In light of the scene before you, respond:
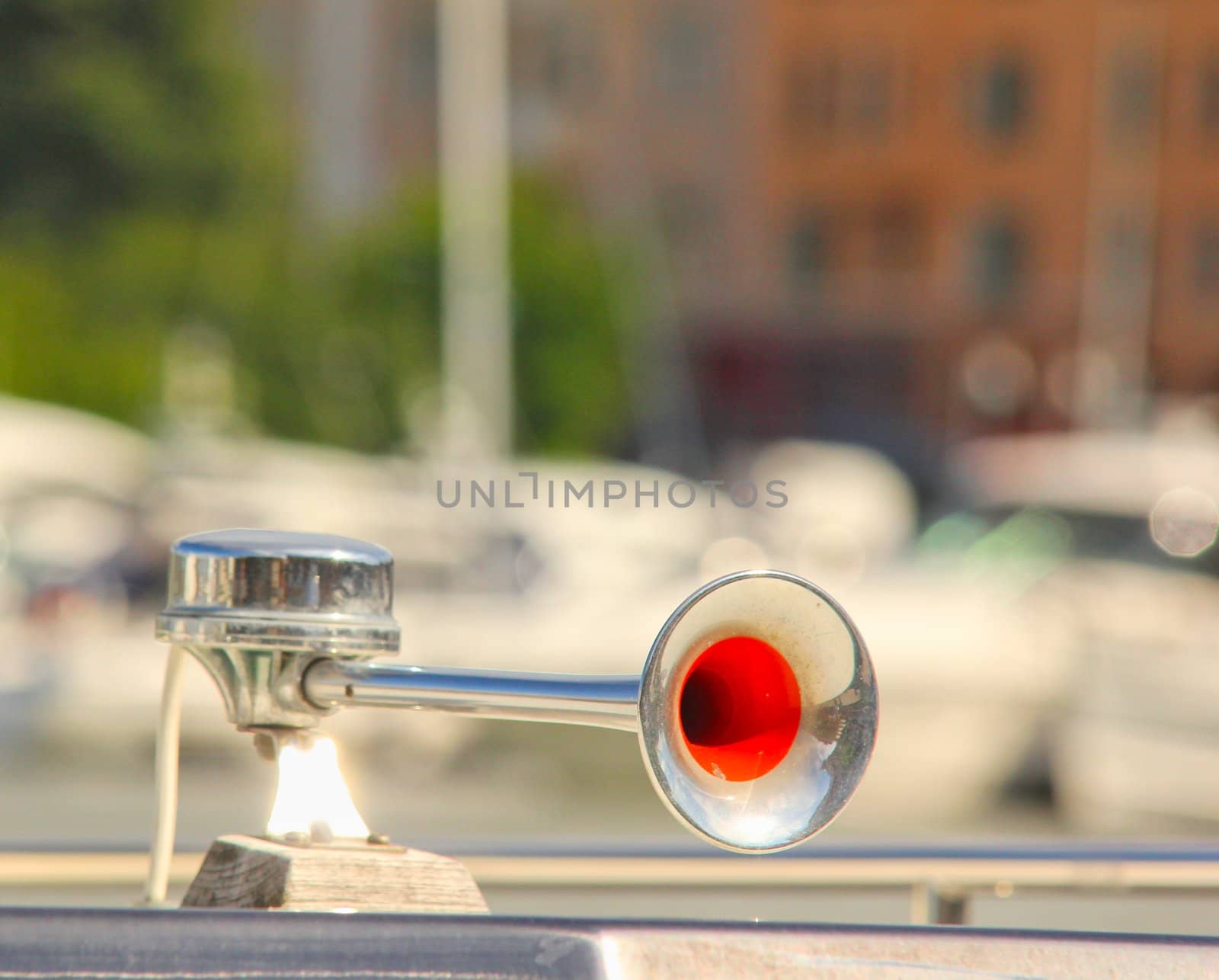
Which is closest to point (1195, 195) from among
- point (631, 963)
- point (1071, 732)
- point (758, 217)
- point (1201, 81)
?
point (1201, 81)

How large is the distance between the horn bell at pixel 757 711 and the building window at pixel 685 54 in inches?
1383

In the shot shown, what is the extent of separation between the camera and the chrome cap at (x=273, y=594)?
1265 mm

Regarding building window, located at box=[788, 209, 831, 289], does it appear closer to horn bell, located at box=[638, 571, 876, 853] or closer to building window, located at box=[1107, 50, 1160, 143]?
building window, located at box=[1107, 50, 1160, 143]

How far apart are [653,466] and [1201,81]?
1382 centimetres

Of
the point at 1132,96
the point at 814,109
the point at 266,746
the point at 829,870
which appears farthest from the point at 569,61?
the point at 266,746

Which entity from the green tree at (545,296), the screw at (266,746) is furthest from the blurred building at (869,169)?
the screw at (266,746)

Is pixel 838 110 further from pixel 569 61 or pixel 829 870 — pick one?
pixel 829 870

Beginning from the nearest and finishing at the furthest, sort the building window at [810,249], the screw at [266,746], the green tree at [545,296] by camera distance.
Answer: the screw at [266,746] < the green tree at [545,296] < the building window at [810,249]

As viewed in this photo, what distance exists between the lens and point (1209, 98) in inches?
1388

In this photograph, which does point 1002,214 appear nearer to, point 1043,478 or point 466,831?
point 1043,478

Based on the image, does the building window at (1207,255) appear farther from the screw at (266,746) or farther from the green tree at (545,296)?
the screw at (266,746)

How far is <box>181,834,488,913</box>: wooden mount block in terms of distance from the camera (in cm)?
125

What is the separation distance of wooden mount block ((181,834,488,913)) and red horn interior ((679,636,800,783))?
18 centimetres

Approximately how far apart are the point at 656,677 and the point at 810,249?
3597 centimetres
